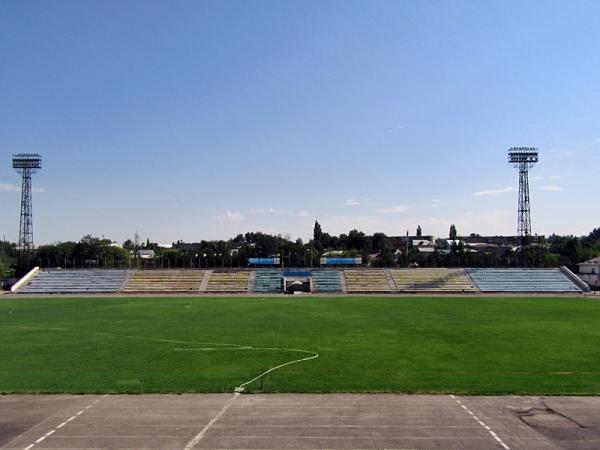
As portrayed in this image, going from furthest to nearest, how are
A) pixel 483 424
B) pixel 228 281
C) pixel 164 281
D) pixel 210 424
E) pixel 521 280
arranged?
pixel 228 281, pixel 164 281, pixel 521 280, pixel 210 424, pixel 483 424

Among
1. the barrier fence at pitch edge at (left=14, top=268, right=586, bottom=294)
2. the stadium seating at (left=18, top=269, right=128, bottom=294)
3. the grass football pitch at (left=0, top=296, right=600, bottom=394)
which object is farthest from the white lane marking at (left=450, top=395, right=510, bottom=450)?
the stadium seating at (left=18, top=269, right=128, bottom=294)

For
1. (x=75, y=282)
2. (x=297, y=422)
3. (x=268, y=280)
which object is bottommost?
(x=297, y=422)

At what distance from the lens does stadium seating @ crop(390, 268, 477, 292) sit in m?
88.9

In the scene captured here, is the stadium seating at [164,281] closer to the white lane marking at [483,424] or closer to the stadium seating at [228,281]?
the stadium seating at [228,281]

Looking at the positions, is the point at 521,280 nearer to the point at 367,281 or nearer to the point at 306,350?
the point at 367,281

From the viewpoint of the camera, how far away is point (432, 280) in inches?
3664

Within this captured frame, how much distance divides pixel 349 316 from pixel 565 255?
11914 centimetres

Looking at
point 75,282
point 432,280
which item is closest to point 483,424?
point 432,280

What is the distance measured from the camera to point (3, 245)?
19325 centimetres

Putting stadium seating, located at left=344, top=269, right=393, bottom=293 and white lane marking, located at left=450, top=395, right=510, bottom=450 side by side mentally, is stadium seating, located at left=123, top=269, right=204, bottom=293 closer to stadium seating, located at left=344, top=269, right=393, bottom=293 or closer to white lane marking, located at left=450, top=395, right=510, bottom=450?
stadium seating, located at left=344, top=269, right=393, bottom=293

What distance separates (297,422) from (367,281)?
78071 millimetres

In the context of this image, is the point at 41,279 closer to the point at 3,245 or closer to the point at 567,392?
the point at 567,392

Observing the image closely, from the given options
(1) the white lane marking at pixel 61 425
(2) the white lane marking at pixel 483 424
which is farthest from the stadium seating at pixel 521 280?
(1) the white lane marking at pixel 61 425

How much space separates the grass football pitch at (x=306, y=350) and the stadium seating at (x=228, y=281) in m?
33.9
